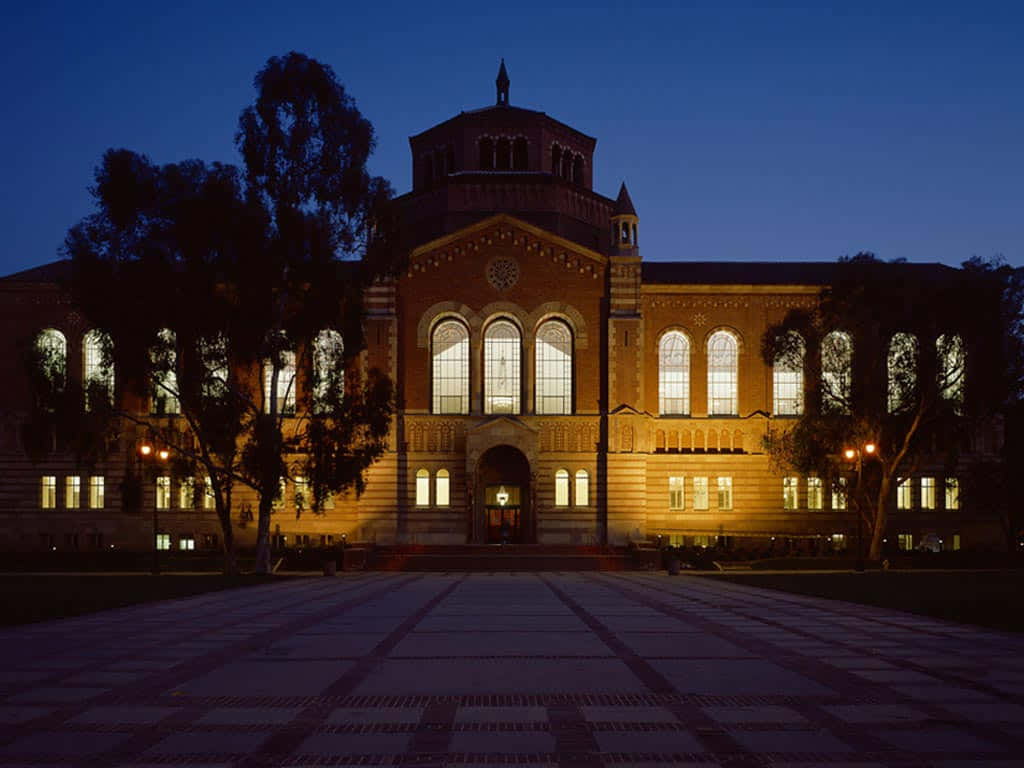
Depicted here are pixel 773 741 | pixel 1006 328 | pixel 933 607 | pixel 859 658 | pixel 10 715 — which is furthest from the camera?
pixel 1006 328

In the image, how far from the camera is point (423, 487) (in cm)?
6719

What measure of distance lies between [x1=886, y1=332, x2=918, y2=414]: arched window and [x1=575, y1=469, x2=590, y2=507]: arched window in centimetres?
→ 1767

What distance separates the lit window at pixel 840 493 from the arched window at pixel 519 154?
2671 cm

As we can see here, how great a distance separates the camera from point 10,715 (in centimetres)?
1213

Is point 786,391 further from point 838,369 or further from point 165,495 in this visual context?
point 165,495

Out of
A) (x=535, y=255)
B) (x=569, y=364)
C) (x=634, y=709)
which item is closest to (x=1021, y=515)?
(x=569, y=364)

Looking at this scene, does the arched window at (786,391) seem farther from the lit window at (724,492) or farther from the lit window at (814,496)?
the lit window at (724,492)

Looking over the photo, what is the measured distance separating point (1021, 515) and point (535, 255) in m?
31.6

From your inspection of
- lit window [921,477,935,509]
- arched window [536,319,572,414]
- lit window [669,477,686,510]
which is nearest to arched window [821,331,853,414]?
lit window [669,477,686,510]

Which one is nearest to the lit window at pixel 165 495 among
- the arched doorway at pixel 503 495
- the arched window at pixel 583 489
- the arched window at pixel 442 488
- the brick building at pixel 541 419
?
the brick building at pixel 541 419

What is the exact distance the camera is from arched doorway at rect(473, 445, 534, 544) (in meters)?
68.1

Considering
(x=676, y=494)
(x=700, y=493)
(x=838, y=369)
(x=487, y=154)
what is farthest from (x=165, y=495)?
(x=838, y=369)

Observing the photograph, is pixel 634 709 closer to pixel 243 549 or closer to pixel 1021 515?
pixel 243 549

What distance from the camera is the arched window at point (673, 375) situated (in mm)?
69688
